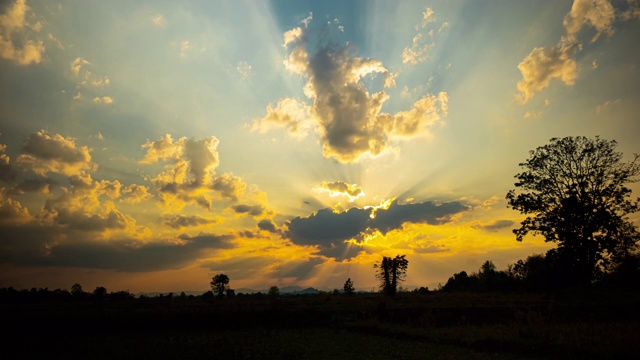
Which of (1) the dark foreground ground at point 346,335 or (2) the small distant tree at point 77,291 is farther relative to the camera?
(2) the small distant tree at point 77,291

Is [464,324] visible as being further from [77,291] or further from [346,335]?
[77,291]

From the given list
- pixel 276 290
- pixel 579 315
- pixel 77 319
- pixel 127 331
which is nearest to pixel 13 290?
pixel 77 319

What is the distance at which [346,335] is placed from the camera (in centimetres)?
2884

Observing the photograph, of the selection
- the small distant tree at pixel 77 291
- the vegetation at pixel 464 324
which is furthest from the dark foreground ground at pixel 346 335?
the small distant tree at pixel 77 291

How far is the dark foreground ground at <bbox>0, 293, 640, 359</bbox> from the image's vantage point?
18.6 m

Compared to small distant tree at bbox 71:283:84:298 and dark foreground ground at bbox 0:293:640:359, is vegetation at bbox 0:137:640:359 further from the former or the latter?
small distant tree at bbox 71:283:84:298

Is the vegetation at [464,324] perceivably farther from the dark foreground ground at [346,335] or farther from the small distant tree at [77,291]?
the small distant tree at [77,291]

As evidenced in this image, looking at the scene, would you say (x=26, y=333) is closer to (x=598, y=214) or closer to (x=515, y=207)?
(x=515, y=207)

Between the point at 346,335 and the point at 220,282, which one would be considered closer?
the point at 346,335

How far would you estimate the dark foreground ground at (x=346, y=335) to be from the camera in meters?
18.6

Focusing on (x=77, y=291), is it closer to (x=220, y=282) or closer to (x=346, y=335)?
(x=220, y=282)

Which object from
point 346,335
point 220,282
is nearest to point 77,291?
point 220,282

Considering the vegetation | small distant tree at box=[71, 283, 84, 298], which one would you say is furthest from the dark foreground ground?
small distant tree at box=[71, 283, 84, 298]

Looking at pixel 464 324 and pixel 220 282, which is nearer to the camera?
pixel 464 324
